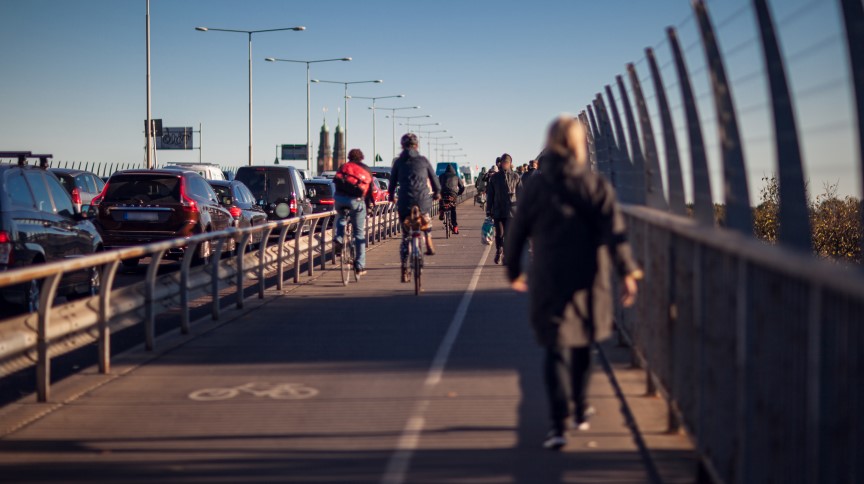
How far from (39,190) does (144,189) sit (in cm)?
789

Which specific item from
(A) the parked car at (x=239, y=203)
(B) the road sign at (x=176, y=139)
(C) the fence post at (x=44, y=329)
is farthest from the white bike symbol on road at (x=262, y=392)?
(B) the road sign at (x=176, y=139)

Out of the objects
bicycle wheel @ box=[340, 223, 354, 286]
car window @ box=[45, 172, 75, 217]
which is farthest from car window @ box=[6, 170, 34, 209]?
bicycle wheel @ box=[340, 223, 354, 286]

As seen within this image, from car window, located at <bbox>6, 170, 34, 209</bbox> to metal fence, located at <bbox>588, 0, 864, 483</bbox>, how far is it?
6.93 meters

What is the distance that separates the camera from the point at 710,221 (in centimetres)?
718

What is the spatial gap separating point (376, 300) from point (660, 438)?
8.90 m

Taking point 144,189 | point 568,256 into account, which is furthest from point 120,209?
point 568,256

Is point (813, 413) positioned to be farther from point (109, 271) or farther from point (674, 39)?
point (109, 271)

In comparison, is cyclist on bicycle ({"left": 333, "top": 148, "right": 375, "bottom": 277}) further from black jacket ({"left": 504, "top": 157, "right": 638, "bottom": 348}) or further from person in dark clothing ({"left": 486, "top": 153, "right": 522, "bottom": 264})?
black jacket ({"left": 504, "top": 157, "right": 638, "bottom": 348})

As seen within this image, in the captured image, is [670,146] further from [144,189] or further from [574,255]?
→ [144,189]

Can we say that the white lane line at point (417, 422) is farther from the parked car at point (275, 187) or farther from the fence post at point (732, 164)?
the parked car at point (275, 187)

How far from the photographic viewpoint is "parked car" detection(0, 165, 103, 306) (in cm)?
1322

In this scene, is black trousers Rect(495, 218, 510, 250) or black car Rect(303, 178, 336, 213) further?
black car Rect(303, 178, 336, 213)

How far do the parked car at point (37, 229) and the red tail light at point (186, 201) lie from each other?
20.0ft

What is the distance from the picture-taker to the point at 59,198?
1509 centimetres
